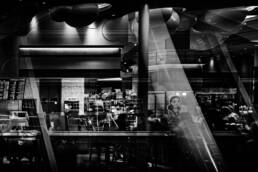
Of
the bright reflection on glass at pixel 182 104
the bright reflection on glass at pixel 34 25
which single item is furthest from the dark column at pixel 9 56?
the bright reflection on glass at pixel 182 104

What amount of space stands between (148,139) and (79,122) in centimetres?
139

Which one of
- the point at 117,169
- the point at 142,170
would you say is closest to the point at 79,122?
the point at 117,169

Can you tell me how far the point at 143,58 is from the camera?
3.77 m

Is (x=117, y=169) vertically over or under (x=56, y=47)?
under

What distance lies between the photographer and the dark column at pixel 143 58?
3.70 metres

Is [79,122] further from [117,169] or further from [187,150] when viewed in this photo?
[187,150]

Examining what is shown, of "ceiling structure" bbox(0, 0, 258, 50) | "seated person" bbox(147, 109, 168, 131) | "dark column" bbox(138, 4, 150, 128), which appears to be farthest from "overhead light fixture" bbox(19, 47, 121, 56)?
"dark column" bbox(138, 4, 150, 128)

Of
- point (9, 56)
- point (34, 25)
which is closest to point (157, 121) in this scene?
point (34, 25)

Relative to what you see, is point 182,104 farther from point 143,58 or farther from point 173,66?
point 143,58

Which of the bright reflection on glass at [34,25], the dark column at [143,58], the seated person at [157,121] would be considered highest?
the bright reflection on glass at [34,25]

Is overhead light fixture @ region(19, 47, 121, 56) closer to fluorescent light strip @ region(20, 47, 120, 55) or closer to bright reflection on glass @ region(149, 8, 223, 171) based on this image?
fluorescent light strip @ region(20, 47, 120, 55)

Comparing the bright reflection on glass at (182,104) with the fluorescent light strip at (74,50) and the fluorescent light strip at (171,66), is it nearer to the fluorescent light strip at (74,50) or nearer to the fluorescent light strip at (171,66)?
the fluorescent light strip at (171,66)

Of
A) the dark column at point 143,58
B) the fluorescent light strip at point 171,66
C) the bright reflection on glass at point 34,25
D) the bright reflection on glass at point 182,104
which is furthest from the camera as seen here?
the fluorescent light strip at point 171,66

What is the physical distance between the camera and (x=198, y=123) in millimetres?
5109
